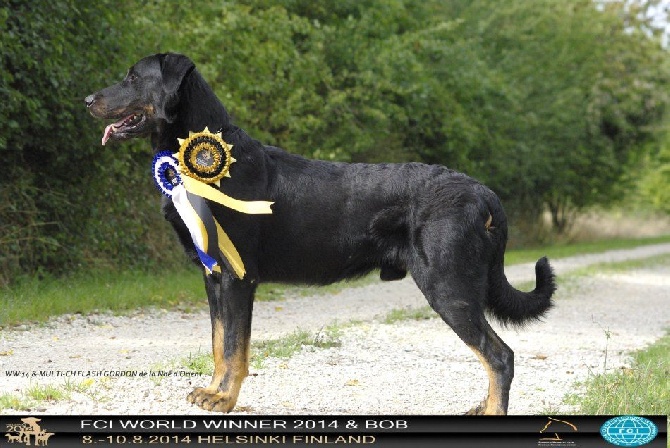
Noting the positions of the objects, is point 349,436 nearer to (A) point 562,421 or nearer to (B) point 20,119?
(A) point 562,421

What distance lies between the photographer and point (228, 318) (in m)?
5.16

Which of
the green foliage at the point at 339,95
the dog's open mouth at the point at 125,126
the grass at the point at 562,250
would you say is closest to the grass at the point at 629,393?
the dog's open mouth at the point at 125,126

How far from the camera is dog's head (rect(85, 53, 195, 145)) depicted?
5.27 meters

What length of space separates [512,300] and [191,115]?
223 cm

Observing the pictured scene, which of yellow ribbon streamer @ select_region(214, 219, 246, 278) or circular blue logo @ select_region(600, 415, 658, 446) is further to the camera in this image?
yellow ribbon streamer @ select_region(214, 219, 246, 278)

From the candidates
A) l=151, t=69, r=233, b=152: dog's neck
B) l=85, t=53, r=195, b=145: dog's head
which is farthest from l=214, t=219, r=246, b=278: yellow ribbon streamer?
l=85, t=53, r=195, b=145: dog's head

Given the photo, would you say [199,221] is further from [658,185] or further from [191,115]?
[658,185]

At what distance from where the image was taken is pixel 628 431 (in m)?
4.36

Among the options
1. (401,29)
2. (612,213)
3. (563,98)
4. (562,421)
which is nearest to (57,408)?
(562,421)

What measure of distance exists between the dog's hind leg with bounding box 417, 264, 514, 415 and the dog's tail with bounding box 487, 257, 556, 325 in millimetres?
310

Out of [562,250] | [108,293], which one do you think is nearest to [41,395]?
[108,293]

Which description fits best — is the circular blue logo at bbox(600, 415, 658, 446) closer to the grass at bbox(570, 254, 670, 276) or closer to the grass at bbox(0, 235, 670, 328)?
the grass at bbox(0, 235, 670, 328)

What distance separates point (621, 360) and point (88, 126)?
710 cm

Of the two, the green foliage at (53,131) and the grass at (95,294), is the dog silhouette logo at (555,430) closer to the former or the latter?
the grass at (95,294)
